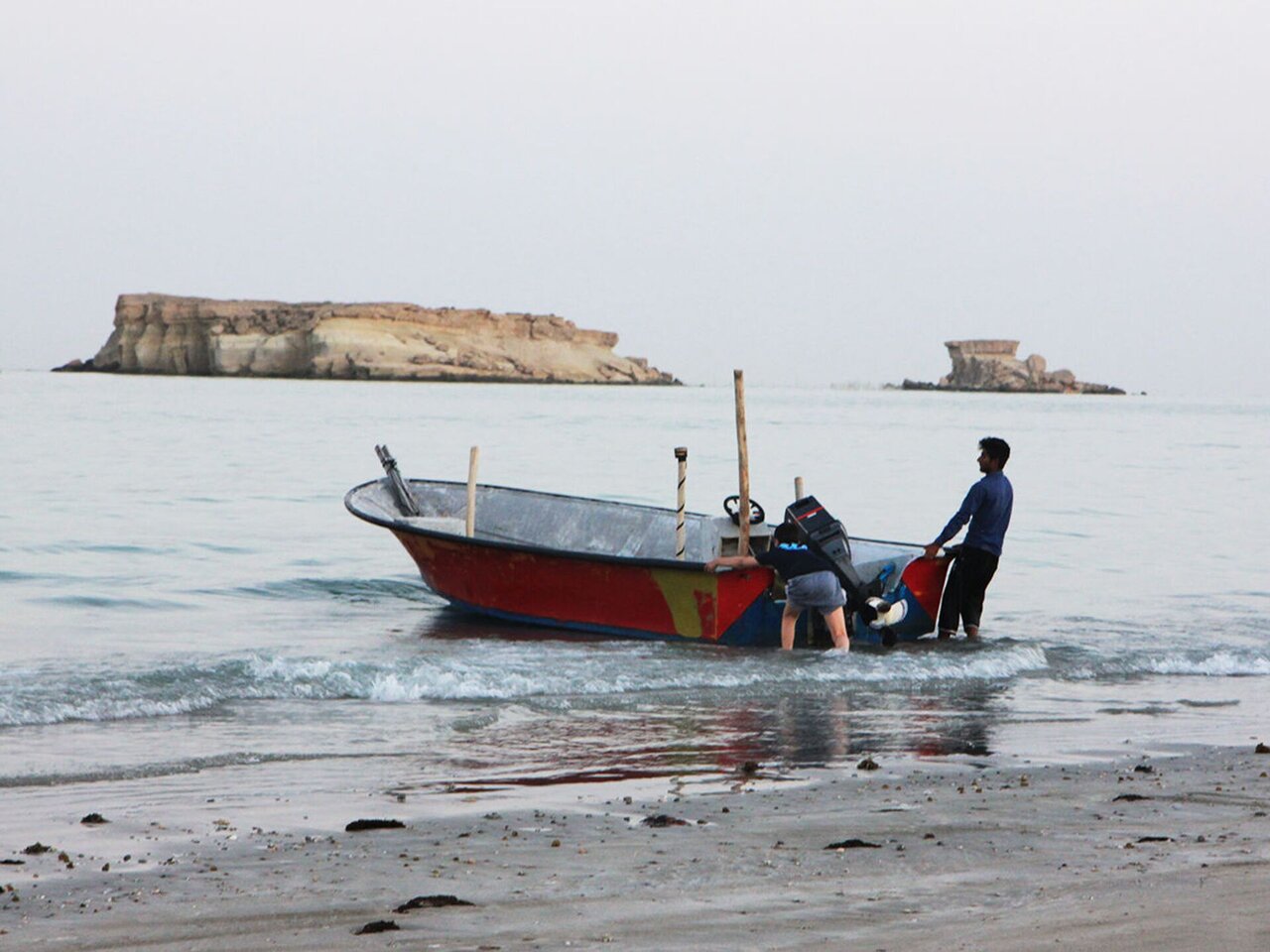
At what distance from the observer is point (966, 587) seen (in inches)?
507

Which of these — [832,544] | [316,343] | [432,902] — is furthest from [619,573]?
[316,343]

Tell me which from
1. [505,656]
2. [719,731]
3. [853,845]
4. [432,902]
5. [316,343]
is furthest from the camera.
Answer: [316,343]

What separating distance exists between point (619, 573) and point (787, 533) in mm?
1833

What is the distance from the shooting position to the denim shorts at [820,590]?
11.9 m

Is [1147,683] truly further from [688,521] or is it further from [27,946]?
[27,946]

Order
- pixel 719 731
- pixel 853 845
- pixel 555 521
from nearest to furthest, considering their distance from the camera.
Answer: pixel 853 845 < pixel 719 731 < pixel 555 521

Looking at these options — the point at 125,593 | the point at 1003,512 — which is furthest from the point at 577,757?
the point at 125,593

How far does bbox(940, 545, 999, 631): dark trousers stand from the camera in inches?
498

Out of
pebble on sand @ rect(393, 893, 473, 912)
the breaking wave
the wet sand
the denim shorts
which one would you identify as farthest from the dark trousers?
pebble on sand @ rect(393, 893, 473, 912)

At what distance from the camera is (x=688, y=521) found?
15164 mm

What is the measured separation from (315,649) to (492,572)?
1702 millimetres

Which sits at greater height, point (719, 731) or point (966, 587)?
point (966, 587)

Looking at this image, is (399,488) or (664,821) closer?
(664,821)

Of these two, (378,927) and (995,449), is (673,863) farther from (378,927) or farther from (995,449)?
(995,449)
